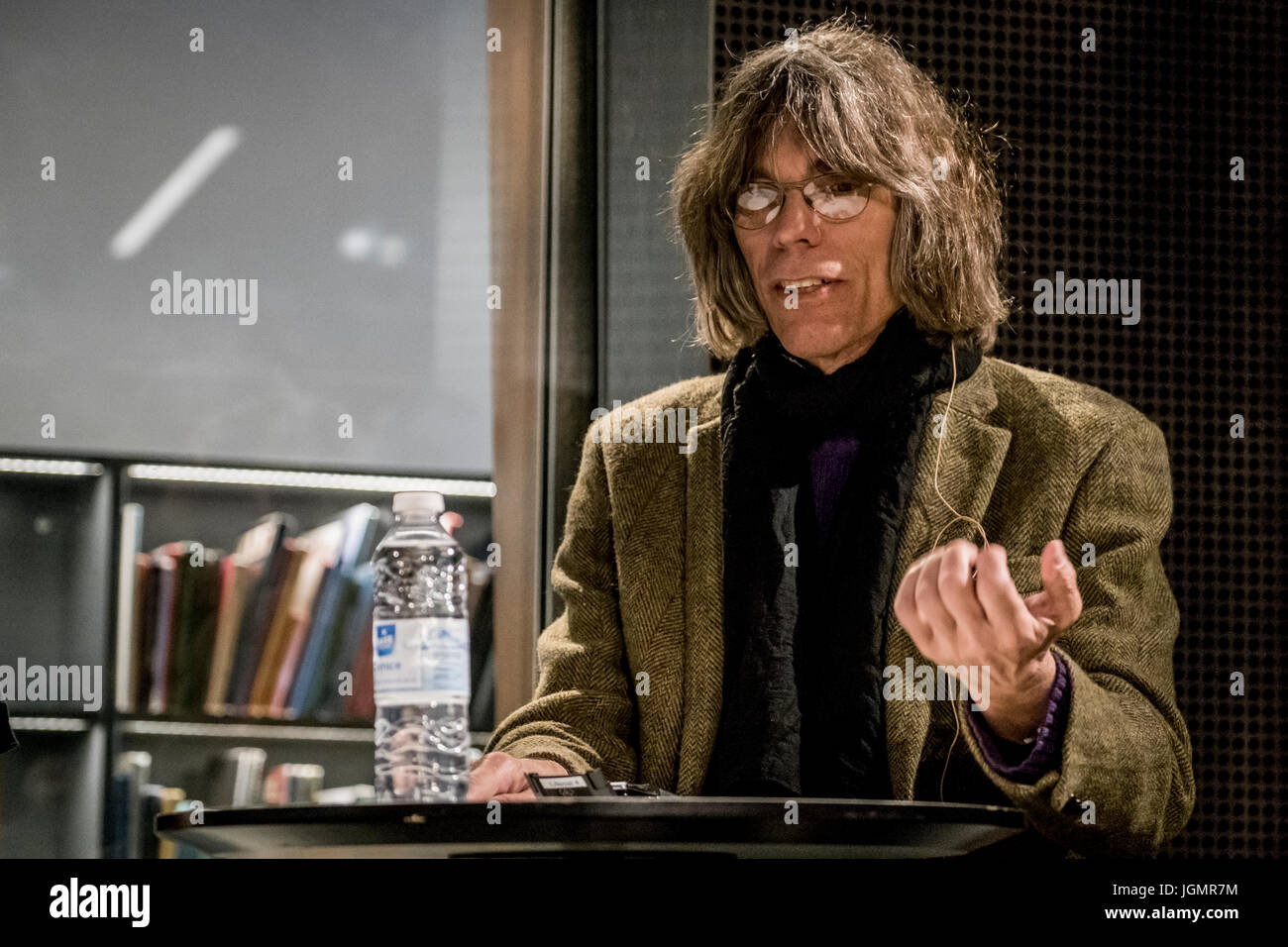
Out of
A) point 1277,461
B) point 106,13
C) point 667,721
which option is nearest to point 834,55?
point 667,721

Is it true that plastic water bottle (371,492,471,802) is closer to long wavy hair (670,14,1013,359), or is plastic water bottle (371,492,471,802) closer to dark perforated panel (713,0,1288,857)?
long wavy hair (670,14,1013,359)

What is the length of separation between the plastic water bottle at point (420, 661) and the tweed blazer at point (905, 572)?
0.38 meters

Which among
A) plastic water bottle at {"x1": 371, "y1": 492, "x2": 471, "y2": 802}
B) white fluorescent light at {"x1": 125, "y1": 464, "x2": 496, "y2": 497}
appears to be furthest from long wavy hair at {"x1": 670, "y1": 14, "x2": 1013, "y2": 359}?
white fluorescent light at {"x1": 125, "y1": 464, "x2": 496, "y2": 497}

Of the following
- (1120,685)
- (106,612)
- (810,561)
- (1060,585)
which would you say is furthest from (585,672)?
(106,612)

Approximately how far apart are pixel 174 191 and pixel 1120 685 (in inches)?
89.1

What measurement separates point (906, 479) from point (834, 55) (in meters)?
0.67

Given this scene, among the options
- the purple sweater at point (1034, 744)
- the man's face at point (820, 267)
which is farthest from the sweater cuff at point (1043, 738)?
the man's face at point (820, 267)

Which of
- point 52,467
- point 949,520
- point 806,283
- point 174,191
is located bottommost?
point 949,520

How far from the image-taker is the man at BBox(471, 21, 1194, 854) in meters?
1.86

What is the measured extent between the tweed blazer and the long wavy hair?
130 millimetres

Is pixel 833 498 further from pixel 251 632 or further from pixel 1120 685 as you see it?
pixel 251 632

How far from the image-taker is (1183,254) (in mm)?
2779

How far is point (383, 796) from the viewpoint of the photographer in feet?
4.87
